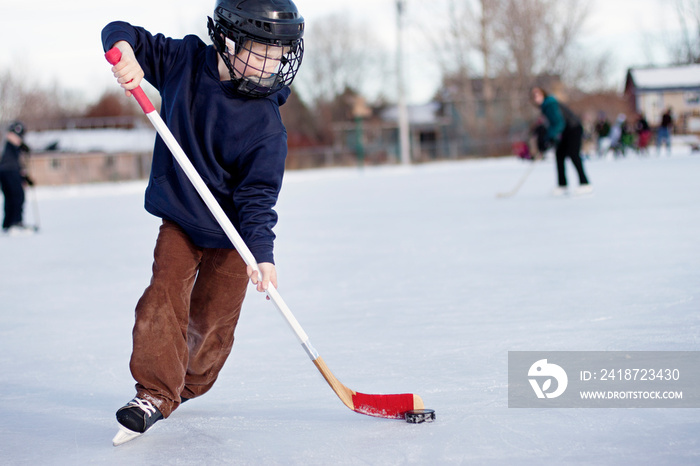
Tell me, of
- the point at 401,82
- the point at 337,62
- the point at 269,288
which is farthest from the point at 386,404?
the point at 337,62

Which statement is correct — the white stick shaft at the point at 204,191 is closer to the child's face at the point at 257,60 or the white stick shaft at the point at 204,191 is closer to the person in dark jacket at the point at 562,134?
the child's face at the point at 257,60

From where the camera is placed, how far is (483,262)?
4.67 meters

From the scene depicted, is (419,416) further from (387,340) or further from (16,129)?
(16,129)

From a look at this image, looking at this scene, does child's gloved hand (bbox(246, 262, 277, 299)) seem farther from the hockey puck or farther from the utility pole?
the utility pole

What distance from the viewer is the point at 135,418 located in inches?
75.5

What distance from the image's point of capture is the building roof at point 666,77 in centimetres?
2994

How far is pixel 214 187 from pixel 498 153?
28.1 meters

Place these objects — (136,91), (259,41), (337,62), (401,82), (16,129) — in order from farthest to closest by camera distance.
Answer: (337,62) → (401,82) → (16,129) → (136,91) → (259,41)

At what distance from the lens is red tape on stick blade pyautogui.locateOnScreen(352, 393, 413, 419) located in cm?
205

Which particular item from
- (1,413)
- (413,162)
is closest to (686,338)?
(1,413)

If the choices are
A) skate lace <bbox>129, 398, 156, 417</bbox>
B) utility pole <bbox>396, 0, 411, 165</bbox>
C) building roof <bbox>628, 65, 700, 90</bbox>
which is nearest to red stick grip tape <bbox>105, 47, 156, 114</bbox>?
skate lace <bbox>129, 398, 156, 417</bbox>

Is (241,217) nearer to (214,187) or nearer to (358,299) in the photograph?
(214,187)

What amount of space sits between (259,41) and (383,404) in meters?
0.98

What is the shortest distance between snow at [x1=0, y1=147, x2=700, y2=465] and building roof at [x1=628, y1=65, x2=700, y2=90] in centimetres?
2585
